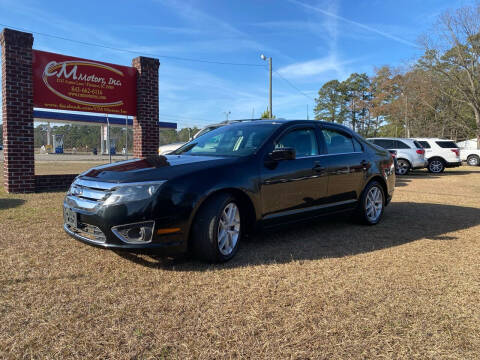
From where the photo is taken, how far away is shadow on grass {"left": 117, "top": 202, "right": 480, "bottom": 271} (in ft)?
12.4

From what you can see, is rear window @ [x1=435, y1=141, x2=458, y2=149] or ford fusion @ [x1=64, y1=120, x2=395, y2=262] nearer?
ford fusion @ [x1=64, y1=120, x2=395, y2=262]

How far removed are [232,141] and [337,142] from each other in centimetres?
160

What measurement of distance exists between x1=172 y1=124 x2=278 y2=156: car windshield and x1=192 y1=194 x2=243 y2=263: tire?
0.73 m

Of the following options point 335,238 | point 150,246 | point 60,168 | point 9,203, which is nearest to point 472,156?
point 335,238

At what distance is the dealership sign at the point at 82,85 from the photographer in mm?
8633

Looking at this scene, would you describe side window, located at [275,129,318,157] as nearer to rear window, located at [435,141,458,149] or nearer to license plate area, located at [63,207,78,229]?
license plate area, located at [63,207,78,229]

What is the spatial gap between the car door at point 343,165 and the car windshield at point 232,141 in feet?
3.13

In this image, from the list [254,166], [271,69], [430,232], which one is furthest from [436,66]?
[254,166]

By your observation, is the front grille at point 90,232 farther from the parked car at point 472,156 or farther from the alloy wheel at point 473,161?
the alloy wheel at point 473,161

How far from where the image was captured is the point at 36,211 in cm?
619

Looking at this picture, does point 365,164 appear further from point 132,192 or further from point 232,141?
point 132,192

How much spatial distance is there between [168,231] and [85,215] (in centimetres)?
81

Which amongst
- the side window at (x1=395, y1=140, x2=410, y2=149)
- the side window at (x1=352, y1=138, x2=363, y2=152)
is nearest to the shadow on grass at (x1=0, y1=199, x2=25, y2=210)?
the side window at (x1=352, y1=138, x2=363, y2=152)

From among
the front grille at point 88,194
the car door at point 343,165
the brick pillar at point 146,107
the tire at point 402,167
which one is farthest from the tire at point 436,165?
the front grille at point 88,194
